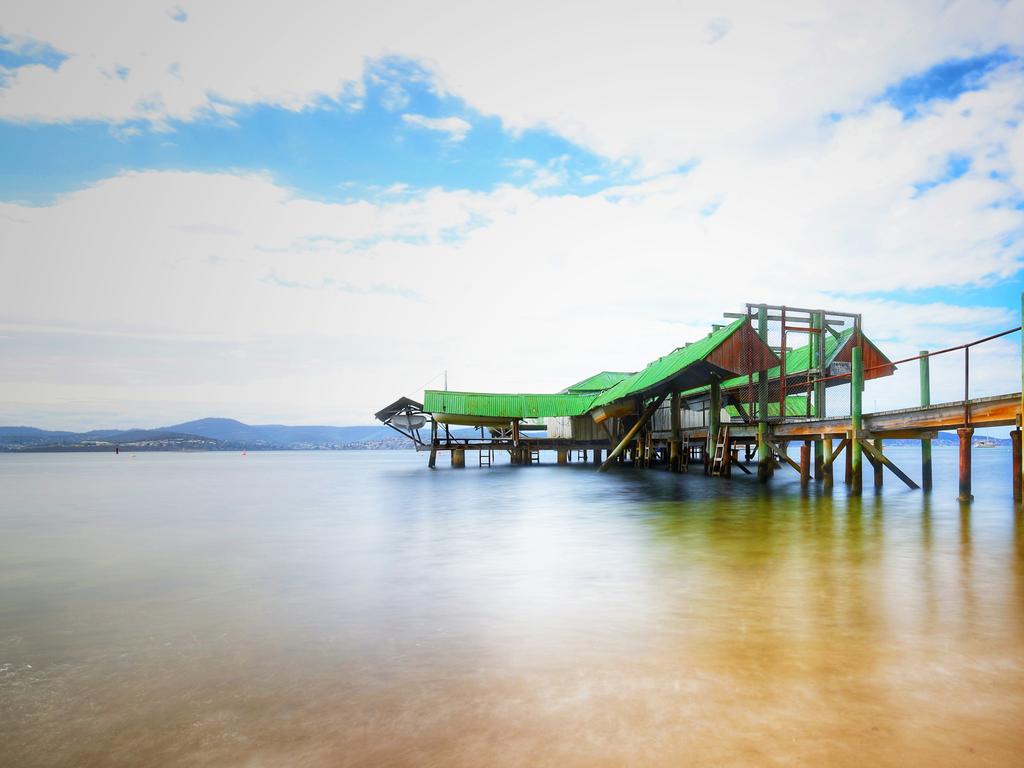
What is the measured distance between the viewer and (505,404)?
42875mm

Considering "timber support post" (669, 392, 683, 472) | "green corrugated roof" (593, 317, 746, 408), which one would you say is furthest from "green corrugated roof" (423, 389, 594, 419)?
"green corrugated roof" (593, 317, 746, 408)

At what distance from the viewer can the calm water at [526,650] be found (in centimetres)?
382

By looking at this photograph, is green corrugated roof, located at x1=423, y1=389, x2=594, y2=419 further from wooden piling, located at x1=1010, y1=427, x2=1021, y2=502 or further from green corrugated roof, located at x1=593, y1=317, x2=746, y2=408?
wooden piling, located at x1=1010, y1=427, x2=1021, y2=502

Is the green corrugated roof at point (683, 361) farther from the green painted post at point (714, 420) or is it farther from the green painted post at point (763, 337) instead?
the green painted post at point (714, 420)

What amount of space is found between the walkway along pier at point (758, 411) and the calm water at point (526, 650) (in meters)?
3.66

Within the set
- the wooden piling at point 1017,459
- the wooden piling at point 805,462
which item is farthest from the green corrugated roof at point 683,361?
the wooden piling at point 1017,459

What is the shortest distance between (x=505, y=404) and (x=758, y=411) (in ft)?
63.5

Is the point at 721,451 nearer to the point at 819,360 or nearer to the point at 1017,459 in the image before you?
the point at 819,360

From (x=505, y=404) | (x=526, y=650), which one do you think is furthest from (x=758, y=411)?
(x=526, y=650)

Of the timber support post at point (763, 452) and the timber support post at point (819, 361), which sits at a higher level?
the timber support post at point (819, 361)

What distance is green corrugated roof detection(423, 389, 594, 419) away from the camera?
133 feet

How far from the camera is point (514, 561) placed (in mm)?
10516

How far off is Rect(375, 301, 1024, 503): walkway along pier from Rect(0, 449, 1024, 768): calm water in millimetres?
3664

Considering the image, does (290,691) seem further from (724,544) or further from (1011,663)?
(724,544)
